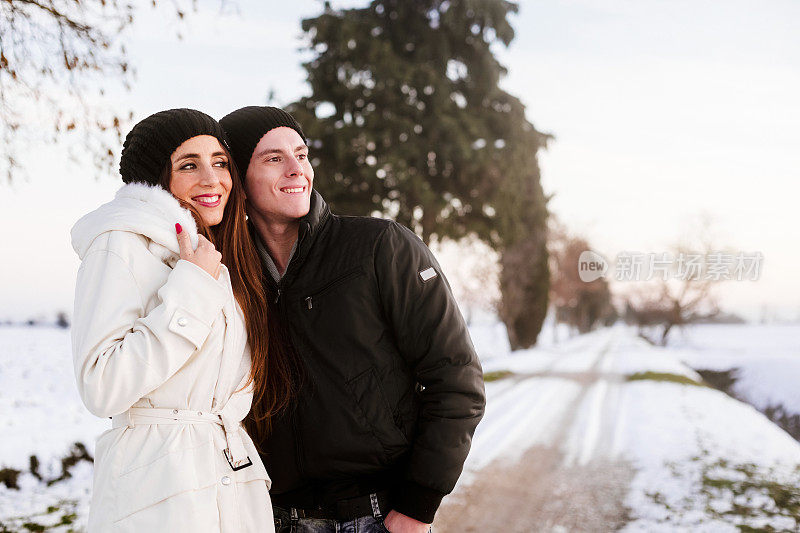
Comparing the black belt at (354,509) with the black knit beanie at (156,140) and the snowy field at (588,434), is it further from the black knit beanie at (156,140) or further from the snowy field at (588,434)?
the snowy field at (588,434)

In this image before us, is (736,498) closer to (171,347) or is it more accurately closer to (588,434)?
(588,434)

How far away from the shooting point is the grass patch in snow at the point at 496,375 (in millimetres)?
15120

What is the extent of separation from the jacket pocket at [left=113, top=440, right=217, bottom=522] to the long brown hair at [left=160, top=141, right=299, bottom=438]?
0.35 meters

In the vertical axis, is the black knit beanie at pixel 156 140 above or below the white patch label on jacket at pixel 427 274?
above

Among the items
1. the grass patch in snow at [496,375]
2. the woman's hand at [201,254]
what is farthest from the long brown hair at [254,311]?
the grass patch in snow at [496,375]

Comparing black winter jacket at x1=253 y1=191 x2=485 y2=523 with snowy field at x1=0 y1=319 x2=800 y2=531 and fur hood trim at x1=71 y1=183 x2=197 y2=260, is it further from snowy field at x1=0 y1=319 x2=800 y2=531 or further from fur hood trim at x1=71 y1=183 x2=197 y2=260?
snowy field at x1=0 y1=319 x2=800 y2=531

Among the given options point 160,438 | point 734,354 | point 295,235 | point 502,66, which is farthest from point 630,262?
point 734,354

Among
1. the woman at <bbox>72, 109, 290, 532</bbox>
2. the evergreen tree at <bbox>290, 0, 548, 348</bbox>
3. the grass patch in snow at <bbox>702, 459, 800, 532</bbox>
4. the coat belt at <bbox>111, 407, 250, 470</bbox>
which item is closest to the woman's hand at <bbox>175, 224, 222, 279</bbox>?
the woman at <bbox>72, 109, 290, 532</bbox>

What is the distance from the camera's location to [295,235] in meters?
2.60

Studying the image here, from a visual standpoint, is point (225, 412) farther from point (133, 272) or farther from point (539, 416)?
point (539, 416)

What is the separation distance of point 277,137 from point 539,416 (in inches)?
361

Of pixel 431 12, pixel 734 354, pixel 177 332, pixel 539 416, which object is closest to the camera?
pixel 177 332

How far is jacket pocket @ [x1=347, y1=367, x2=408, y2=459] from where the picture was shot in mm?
2289

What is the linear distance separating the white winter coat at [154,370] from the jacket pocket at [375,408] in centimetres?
44
